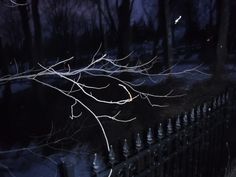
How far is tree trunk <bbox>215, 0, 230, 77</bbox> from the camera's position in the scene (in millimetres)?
5285

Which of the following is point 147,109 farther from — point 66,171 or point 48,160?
point 66,171

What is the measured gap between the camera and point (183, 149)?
11.5 feet

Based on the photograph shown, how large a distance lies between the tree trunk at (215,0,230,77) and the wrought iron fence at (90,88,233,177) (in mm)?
1524

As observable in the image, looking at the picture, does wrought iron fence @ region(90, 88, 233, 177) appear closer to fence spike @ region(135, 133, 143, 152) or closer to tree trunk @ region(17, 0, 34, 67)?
fence spike @ region(135, 133, 143, 152)

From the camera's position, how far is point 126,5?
3725 mm

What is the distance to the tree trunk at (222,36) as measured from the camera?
529 centimetres

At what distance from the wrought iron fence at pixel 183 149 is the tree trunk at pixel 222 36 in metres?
1.52

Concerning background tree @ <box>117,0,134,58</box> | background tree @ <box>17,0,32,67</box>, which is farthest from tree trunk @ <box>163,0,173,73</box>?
background tree @ <box>17,0,32,67</box>

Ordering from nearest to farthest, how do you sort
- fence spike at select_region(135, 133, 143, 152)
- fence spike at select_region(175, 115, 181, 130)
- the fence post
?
the fence post → fence spike at select_region(135, 133, 143, 152) → fence spike at select_region(175, 115, 181, 130)

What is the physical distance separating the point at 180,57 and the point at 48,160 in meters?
2.39

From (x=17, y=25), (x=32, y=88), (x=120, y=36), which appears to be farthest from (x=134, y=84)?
(x=17, y=25)

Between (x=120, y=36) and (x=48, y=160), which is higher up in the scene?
(x=120, y=36)

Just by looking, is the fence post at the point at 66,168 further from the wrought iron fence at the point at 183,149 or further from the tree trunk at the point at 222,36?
the tree trunk at the point at 222,36

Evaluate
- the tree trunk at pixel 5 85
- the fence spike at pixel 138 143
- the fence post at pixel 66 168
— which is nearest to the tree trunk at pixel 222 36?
the fence spike at pixel 138 143
